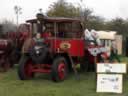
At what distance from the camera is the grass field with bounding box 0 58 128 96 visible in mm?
11711

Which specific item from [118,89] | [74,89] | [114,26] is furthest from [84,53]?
[114,26]

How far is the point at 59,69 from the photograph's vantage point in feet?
47.7

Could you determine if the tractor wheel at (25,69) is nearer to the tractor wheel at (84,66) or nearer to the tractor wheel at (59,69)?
the tractor wheel at (59,69)

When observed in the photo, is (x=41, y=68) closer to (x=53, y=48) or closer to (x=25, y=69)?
(x=25, y=69)

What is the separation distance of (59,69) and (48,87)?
1.53 meters

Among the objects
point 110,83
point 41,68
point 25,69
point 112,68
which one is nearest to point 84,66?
point 41,68

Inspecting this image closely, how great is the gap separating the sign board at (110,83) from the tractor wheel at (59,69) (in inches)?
115

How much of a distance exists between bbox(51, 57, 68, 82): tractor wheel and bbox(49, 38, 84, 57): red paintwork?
40cm

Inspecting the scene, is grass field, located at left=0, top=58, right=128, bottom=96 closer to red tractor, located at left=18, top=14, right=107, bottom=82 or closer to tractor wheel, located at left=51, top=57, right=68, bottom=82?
tractor wheel, located at left=51, top=57, right=68, bottom=82

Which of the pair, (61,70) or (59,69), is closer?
(59,69)

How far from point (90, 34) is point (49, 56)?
2969mm

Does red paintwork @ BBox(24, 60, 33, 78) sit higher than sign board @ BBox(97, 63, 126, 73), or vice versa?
sign board @ BBox(97, 63, 126, 73)

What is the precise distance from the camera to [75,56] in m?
16.1

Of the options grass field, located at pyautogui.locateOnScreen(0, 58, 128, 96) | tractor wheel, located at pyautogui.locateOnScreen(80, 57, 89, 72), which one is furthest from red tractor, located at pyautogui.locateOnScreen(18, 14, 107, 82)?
tractor wheel, located at pyautogui.locateOnScreen(80, 57, 89, 72)
